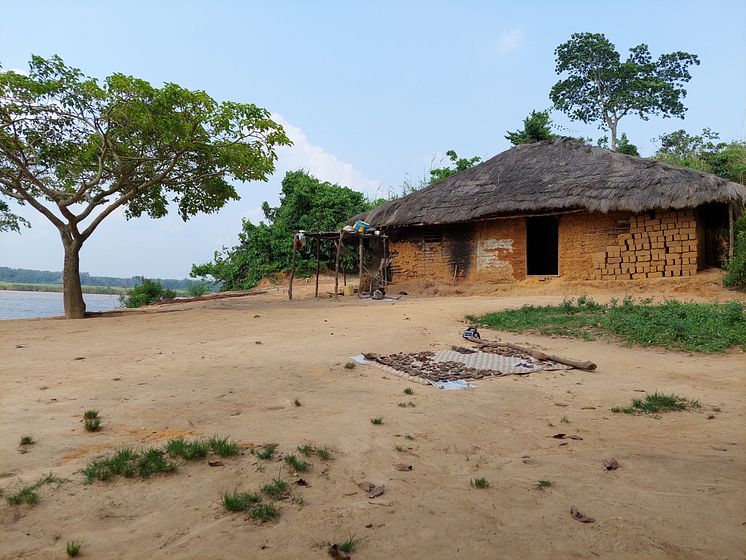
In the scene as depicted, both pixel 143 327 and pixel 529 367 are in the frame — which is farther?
pixel 143 327

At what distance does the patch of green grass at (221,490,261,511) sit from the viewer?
222cm

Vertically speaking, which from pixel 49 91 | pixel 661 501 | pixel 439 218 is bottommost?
pixel 661 501

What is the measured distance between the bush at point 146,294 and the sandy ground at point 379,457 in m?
13.5

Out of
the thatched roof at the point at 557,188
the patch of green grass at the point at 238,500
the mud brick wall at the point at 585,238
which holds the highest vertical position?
the thatched roof at the point at 557,188

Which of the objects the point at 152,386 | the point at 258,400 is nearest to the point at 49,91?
the point at 152,386

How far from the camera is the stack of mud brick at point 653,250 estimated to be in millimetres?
11852

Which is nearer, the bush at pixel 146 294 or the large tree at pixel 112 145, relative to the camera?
the large tree at pixel 112 145

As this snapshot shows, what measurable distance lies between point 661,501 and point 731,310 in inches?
253

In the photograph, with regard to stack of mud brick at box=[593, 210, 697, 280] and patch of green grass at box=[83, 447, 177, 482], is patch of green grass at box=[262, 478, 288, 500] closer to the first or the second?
patch of green grass at box=[83, 447, 177, 482]

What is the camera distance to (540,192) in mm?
13711

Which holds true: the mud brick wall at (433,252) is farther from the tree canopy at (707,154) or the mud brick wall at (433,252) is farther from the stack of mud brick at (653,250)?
the tree canopy at (707,154)

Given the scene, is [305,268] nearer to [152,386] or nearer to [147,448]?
[152,386]

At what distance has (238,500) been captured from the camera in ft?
7.39

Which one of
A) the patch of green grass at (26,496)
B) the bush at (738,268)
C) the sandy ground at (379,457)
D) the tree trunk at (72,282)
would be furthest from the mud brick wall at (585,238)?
the patch of green grass at (26,496)
